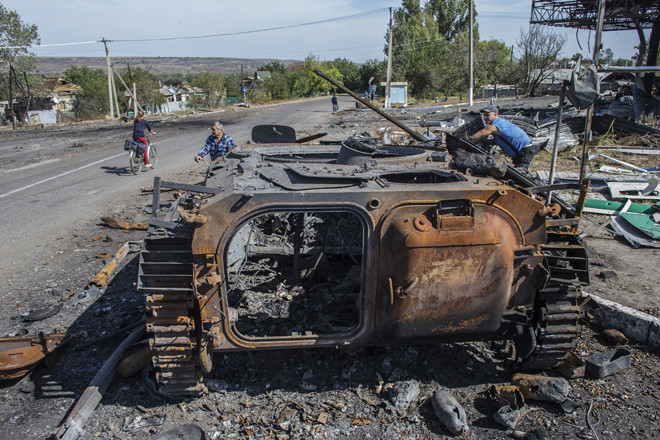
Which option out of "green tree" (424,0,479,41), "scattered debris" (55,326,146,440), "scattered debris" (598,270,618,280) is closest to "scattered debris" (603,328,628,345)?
"scattered debris" (598,270,618,280)

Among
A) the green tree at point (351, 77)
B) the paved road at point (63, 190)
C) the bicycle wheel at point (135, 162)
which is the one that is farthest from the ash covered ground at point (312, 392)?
the green tree at point (351, 77)

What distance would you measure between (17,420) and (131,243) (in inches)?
137

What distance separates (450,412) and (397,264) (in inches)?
44.3

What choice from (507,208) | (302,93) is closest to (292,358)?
(507,208)

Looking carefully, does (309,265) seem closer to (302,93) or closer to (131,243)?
(131,243)

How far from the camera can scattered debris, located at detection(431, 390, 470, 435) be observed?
2945 millimetres

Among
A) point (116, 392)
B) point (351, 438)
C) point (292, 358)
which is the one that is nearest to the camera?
point (351, 438)

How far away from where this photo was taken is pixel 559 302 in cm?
330

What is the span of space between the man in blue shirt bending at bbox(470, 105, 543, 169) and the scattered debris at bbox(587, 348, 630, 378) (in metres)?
3.19

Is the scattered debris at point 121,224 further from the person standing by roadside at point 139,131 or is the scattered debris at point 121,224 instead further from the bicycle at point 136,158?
the person standing by roadside at point 139,131

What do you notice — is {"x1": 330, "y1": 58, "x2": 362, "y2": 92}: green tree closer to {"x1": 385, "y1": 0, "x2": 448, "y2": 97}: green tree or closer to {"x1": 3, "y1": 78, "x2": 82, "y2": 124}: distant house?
{"x1": 385, "y1": 0, "x2": 448, "y2": 97}: green tree

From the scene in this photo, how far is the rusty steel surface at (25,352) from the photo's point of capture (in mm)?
3404

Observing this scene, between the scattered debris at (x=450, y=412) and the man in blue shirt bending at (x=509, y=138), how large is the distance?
3785mm

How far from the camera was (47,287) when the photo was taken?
5.14 m
